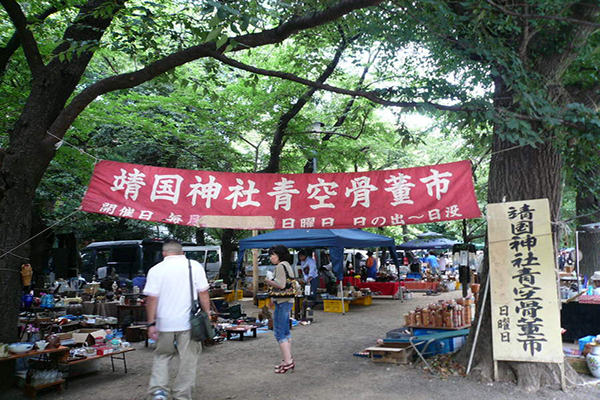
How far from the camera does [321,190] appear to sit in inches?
258

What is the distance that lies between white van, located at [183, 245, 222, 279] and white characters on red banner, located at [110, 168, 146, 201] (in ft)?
56.0

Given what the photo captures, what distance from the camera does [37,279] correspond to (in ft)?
46.2

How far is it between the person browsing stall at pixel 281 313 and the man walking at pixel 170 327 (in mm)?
1895

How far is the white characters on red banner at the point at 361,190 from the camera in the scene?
251 inches

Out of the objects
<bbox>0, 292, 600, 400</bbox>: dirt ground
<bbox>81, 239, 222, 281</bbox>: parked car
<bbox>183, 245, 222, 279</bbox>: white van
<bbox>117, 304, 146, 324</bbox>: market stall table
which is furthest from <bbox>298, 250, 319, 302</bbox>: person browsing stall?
<bbox>183, 245, 222, 279</bbox>: white van

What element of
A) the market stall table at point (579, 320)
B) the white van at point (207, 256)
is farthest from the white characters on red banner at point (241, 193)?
the white van at point (207, 256)

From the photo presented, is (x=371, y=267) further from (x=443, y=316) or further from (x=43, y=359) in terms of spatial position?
(x=43, y=359)

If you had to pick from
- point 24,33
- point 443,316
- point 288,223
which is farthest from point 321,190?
point 24,33

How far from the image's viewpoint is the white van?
915 inches

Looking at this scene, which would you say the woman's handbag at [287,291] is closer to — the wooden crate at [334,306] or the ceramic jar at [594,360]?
the ceramic jar at [594,360]

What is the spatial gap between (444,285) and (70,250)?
15769 millimetres

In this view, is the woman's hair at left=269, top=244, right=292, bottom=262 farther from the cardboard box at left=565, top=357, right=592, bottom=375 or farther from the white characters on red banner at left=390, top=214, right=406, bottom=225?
the cardboard box at left=565, top=357, right=592, bottom=375

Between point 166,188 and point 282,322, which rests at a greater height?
point 166,188

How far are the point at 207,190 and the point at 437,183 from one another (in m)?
3.19
